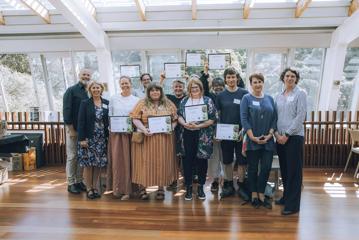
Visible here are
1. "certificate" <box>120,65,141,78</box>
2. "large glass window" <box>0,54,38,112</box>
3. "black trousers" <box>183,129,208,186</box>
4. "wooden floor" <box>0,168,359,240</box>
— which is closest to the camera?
"wooden floor" <box>0,168,359,240</box>

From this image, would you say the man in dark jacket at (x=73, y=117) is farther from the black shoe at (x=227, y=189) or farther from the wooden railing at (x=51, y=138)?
the wooden railing at (x=51, y=138)

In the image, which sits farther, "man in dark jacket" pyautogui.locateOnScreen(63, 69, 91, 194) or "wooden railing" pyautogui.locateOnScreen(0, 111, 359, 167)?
"wooden railing" pyautogui.locateOnScreen(0, 111, 359, 167)

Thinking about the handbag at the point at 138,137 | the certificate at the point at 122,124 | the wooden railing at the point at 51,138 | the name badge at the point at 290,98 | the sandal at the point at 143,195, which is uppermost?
the name badge at the point at 290,98

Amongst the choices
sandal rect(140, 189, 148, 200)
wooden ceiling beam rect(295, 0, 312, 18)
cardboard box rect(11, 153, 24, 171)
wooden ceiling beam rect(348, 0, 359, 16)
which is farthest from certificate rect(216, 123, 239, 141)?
cardboard box rect(11, 153, 24, 171)

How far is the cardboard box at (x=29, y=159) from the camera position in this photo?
17.8 feet

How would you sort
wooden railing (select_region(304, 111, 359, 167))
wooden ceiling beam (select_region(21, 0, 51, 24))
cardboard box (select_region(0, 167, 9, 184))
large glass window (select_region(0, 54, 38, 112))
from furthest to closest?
large glass window (select_region(0, 54, 38, 112)), wooden railing (select_region(304, 111, 359, 167)), wooden ceiling beam (select_region(21, 0, 51, 24)), cardboard box (select_region(0, 167, 9, 184))

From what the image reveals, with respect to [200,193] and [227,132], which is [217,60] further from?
[200,193]

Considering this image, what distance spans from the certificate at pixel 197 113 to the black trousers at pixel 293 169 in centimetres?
84

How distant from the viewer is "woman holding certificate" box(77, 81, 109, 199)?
3.61 m

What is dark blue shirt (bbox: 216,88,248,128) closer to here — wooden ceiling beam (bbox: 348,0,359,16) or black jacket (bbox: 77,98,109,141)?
black jacket (bbox: 77,98,109,141)

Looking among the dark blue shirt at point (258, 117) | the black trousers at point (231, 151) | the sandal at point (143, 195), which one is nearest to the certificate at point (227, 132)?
the black trousers at point (231, 151)

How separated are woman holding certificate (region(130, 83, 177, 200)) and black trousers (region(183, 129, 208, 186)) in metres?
0.17

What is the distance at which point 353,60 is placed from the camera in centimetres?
630

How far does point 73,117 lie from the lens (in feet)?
12.7
